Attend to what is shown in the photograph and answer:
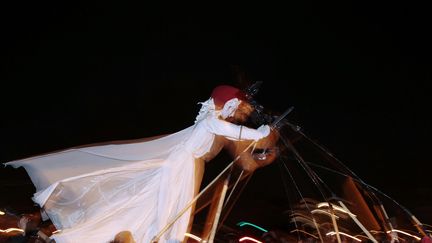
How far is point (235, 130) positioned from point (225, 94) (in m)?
0.42

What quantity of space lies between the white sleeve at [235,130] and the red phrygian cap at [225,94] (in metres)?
0.24

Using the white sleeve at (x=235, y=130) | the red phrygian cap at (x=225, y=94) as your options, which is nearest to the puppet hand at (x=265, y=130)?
the white sleeve at (x=235, y=130)

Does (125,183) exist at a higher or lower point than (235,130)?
lower

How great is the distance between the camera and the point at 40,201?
4.23 metres

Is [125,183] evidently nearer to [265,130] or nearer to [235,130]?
[235,130]

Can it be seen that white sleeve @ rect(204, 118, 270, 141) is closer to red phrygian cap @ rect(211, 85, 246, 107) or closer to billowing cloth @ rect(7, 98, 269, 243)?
billowing cloth @ rect(7, 98, 269, 243)

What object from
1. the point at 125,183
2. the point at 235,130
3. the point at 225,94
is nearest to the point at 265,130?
the point at 235,130

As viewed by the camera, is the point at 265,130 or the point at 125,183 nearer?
the point at 265,130

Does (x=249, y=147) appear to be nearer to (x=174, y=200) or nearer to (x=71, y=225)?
(x=174, y=200)

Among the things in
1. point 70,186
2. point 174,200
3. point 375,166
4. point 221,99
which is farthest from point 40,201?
point 375,166

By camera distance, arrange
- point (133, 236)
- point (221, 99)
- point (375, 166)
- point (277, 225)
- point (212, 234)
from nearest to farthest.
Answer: point (212, 234)
point (133, 236)
point (221, 99)
point (277, 225)
point (375, 166)

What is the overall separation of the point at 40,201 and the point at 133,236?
1078mm

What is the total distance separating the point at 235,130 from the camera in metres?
4.07

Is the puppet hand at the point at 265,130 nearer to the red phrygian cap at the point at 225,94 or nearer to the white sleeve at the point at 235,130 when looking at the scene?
the white sleeve at the point at 235,130
